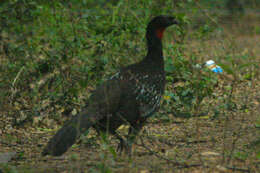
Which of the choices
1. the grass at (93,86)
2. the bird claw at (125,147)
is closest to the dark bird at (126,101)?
the bird claw at (125,147)

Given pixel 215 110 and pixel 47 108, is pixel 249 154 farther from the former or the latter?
pixel 47 108

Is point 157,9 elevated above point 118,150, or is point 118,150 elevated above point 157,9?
point 157,9

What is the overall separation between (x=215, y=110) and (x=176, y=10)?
281cm

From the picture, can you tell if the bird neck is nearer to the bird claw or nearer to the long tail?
the bird claw

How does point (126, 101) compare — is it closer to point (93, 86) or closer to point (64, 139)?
point (64, 139)

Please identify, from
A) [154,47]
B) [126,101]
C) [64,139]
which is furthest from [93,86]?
[64,139]

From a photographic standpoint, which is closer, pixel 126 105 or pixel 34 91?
pixel 126 105

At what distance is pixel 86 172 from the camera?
3.57 meters

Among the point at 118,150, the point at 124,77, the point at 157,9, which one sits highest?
the point at 157,9

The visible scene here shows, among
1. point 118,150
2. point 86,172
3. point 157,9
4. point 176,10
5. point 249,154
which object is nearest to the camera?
point 86,172

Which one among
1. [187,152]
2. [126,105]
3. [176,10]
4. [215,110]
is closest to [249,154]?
[187,152]

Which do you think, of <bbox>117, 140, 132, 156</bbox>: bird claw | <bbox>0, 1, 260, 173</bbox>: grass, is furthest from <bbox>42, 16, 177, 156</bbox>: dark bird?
<bbox>0, 1, 260, 173</bbox>: grass

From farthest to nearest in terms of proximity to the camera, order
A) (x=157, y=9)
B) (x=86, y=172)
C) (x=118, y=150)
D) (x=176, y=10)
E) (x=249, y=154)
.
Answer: (x=176, y=10) < (x=157, y=9) < (x=118, y=150) < (x=249, y=154) < (x=86, y=172)

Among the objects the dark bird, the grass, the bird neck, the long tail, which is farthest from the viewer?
the bird neck
